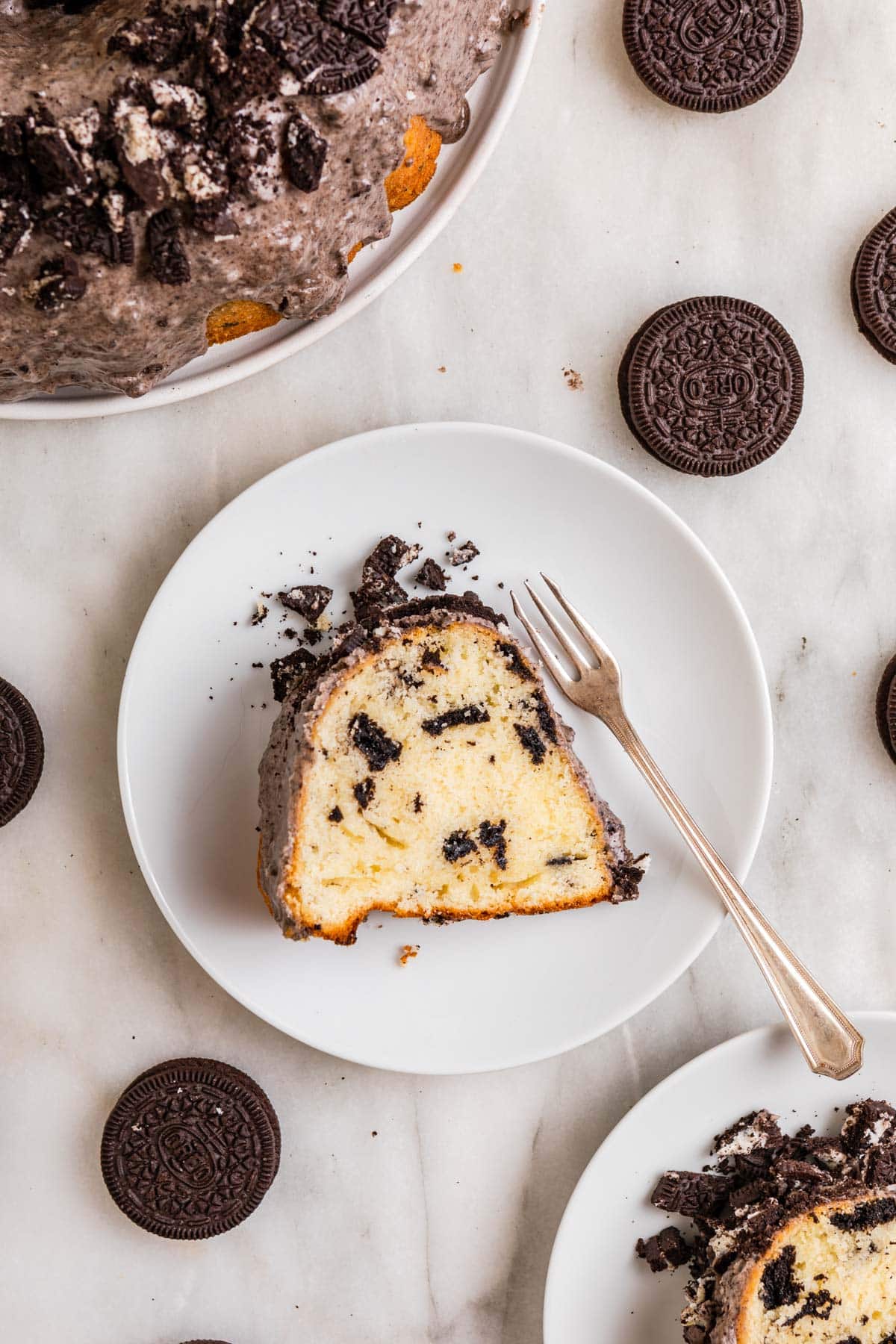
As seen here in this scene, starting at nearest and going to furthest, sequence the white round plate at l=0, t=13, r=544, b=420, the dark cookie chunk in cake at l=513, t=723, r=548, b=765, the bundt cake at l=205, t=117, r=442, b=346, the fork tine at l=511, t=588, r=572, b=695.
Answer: the bundt cake at l=205, t=117, r=442, b=346, the white round plate at l=0, t=13, r=544, b=420, the dark cookie chunk in cake at l=513, t=723, r=548, b=765, the fork tine at l=511, t=588, r=572, b=695

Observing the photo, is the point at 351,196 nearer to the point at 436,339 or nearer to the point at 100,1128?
the point at 436,339

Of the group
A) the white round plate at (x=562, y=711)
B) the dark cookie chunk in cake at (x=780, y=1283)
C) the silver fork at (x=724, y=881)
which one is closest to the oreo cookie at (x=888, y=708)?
the white round plate at (x=562, y=711)

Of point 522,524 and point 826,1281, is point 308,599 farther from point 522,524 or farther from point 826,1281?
point 826,1281

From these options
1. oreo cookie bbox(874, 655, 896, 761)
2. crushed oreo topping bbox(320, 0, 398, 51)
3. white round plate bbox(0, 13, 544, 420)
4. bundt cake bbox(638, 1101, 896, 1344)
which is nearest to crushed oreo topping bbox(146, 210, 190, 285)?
crushed oreo topping bbox(320, 0, 398, 51)

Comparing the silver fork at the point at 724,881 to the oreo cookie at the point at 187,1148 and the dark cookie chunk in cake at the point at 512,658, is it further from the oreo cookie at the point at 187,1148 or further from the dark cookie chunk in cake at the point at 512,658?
the oreo cookie at the point at 187,1148

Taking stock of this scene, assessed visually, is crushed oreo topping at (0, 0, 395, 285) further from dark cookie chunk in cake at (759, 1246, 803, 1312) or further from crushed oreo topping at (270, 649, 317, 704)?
dark cookie chunk in cake at (759, 1246, 803, 1312)

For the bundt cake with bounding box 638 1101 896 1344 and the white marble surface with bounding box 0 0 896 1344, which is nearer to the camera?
the bundt cake with bounding box 638 1101 896 1344
